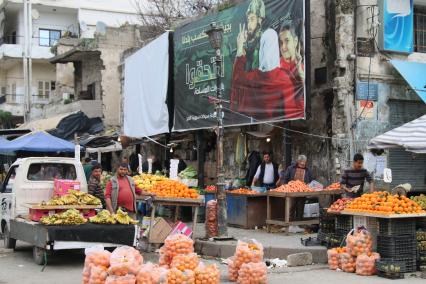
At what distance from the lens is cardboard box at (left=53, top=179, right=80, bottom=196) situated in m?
11.1

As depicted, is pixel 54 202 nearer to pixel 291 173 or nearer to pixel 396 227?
pixel 291 173

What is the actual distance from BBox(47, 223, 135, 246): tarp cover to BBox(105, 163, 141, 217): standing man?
32.7 inches

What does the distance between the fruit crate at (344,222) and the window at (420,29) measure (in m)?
7.19

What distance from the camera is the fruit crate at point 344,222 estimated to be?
10.1 m

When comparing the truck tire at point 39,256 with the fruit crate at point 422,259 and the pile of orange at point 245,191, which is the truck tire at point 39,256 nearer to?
the pile of orange at point 245,191

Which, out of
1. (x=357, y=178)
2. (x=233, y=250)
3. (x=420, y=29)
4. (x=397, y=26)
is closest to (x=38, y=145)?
(x=233, y=250)

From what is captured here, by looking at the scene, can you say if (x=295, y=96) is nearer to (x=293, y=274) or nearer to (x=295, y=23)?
(x=295, y=23)

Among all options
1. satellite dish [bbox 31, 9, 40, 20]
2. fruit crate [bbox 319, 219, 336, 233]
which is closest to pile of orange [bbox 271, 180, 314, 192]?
fruit crate [bbox 319, 219, 336, 233]

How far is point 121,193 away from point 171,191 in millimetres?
1270

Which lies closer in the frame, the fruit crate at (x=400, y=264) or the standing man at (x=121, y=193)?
the fruit crate at (x=400, y=264)

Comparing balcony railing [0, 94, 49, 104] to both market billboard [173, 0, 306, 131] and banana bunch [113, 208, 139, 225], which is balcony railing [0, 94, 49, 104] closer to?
market billboard [173, 0, 306, 131]

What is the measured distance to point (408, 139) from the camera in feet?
38.5

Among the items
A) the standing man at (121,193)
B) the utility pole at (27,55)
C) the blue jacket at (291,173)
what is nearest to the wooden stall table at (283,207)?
the blue jacket at (291,173)

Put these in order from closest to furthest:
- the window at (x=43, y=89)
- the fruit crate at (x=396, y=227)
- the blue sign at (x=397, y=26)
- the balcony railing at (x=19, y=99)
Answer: the fruit crate at (x=396, y=227), the blue sign at (x=397, y=26), the balcony railing at (x=19, y=99), the window at (x=43, y=89)
